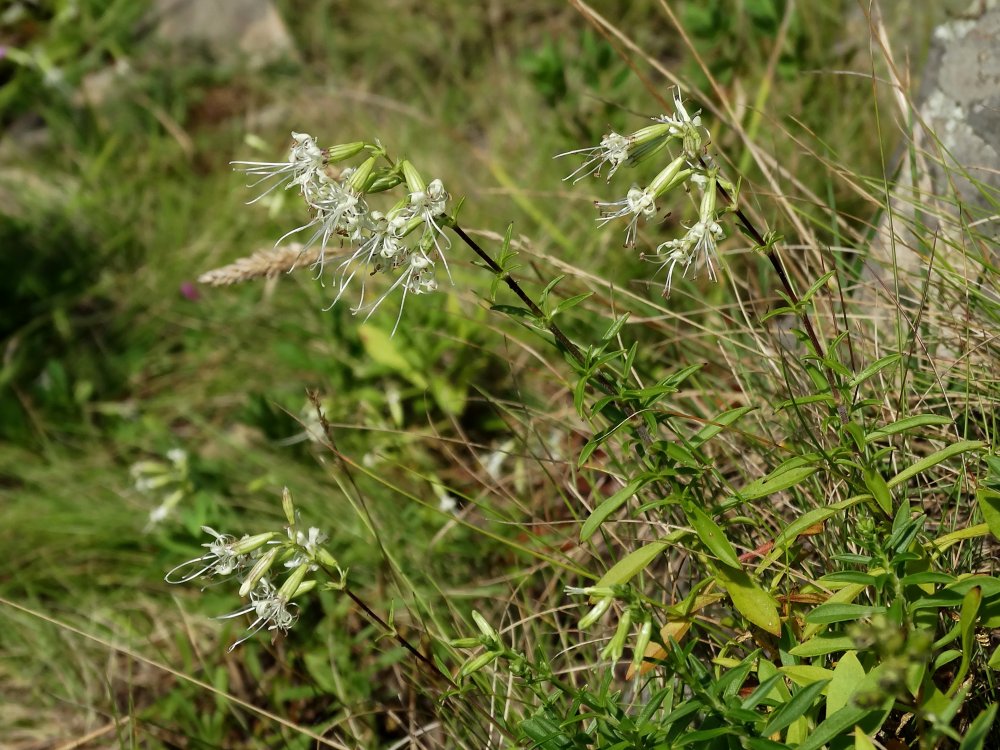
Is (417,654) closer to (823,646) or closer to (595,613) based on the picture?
(595,613)

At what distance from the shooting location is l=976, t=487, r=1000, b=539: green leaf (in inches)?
52.7

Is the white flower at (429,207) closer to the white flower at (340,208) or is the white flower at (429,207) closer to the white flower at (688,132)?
the white flower at (340,208)

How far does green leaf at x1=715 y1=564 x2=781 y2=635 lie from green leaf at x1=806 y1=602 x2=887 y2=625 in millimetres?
75

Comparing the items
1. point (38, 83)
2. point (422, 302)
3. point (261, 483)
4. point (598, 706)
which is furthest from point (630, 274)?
point (38, 83)

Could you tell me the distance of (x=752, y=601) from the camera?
55.6 inches

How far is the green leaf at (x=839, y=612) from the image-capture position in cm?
128

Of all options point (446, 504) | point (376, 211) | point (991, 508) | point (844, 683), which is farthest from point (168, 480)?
point (991, 508)

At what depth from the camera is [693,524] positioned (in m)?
1.40

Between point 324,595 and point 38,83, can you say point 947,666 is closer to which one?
point 324,595

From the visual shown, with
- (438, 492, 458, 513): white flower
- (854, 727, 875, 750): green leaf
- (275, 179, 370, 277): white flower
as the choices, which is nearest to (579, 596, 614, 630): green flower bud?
(854, 727, 875, 750): green leaf

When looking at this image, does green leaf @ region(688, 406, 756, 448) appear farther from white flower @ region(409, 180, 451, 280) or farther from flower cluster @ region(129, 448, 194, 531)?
flower cluster @ region(129, 448, 194, 531)

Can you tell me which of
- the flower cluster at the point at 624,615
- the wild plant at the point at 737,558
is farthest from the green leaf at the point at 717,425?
the flower cluster at the point at 624,615

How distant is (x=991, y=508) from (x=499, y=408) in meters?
1.18

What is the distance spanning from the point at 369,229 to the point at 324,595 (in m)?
1.18
